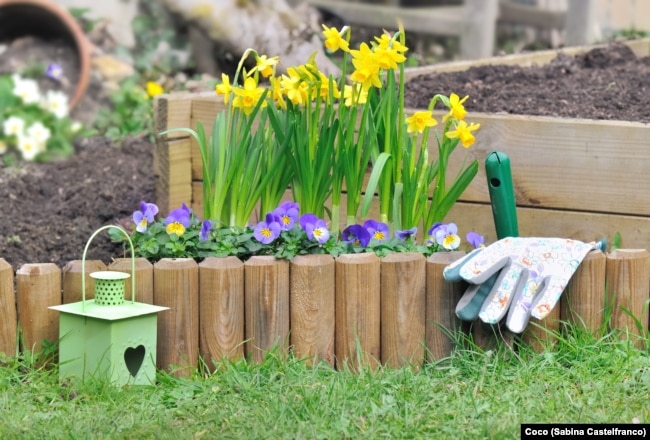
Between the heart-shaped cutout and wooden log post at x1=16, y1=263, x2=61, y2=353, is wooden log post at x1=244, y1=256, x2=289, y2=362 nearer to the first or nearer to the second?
the heart-shaped cutout

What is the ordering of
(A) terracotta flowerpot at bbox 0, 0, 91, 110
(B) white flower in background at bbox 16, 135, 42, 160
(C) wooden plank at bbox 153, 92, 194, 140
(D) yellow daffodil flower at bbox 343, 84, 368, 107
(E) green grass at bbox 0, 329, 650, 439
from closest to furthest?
(E) green grass at bbox 0, 329, 650, 439 < (D) yellow daffodil flower at bbox 343, 84, 368, 107 < (C) wooden plank at bbox 153, 92, 194, 140 < (B) white flower in background at bbox 16, 135, 42, 160 < (A) terracotta flowerpot at bbox 0, 0, 91, 110

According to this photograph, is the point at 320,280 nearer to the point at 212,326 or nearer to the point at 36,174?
the point at 212,326

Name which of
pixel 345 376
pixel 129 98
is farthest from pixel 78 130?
pixel 345 376

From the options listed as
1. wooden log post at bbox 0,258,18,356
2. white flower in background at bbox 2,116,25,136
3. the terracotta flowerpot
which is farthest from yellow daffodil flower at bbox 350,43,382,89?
the terracotta flowerpot

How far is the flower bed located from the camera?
10.1 feet

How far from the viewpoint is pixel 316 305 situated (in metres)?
2.68

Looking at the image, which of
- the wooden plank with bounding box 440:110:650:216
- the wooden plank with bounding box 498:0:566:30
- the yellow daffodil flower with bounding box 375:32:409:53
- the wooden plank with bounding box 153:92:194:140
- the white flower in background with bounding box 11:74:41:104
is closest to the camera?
the yellow daffodil flower with bounding box 375:32:409:53

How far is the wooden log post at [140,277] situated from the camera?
262 centimetres

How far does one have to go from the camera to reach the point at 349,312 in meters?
2.71

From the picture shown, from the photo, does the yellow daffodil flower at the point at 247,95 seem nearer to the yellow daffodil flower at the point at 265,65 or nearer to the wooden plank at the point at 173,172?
the yellow daffodil flower at the point at 265,65

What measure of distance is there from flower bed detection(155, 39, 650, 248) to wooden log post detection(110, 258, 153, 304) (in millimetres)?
1064

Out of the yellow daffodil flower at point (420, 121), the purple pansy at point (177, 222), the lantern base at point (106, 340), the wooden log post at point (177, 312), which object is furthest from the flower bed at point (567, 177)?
the lantern base at point (106, 340)

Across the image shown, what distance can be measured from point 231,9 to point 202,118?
1.96m

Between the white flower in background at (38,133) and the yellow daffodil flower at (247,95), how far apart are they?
2.08 metres
